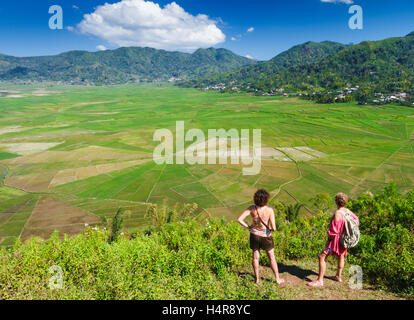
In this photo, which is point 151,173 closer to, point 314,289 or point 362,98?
point 314,289

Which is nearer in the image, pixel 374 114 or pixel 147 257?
pixel 147 257

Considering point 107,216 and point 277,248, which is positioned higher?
A: point 277,248

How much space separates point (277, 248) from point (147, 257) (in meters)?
7.07

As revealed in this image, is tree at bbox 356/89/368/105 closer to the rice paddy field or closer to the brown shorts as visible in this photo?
the rice paddy field

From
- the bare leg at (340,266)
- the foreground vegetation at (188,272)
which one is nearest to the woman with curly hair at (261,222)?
the foreground vegetation at (188,272)

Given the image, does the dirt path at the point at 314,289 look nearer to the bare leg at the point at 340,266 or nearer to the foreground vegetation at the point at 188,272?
the foreground vegetation at the point at 188,272

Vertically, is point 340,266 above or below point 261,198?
below

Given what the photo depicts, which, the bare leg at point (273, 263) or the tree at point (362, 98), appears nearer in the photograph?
the bare leg at point (273, 263)

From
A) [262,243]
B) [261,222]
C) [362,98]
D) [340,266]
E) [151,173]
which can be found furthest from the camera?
[362,98]

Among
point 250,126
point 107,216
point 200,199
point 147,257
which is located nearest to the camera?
point 147,257

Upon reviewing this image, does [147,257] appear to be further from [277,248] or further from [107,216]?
[107,216]

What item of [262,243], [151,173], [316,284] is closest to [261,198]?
[262,243]
